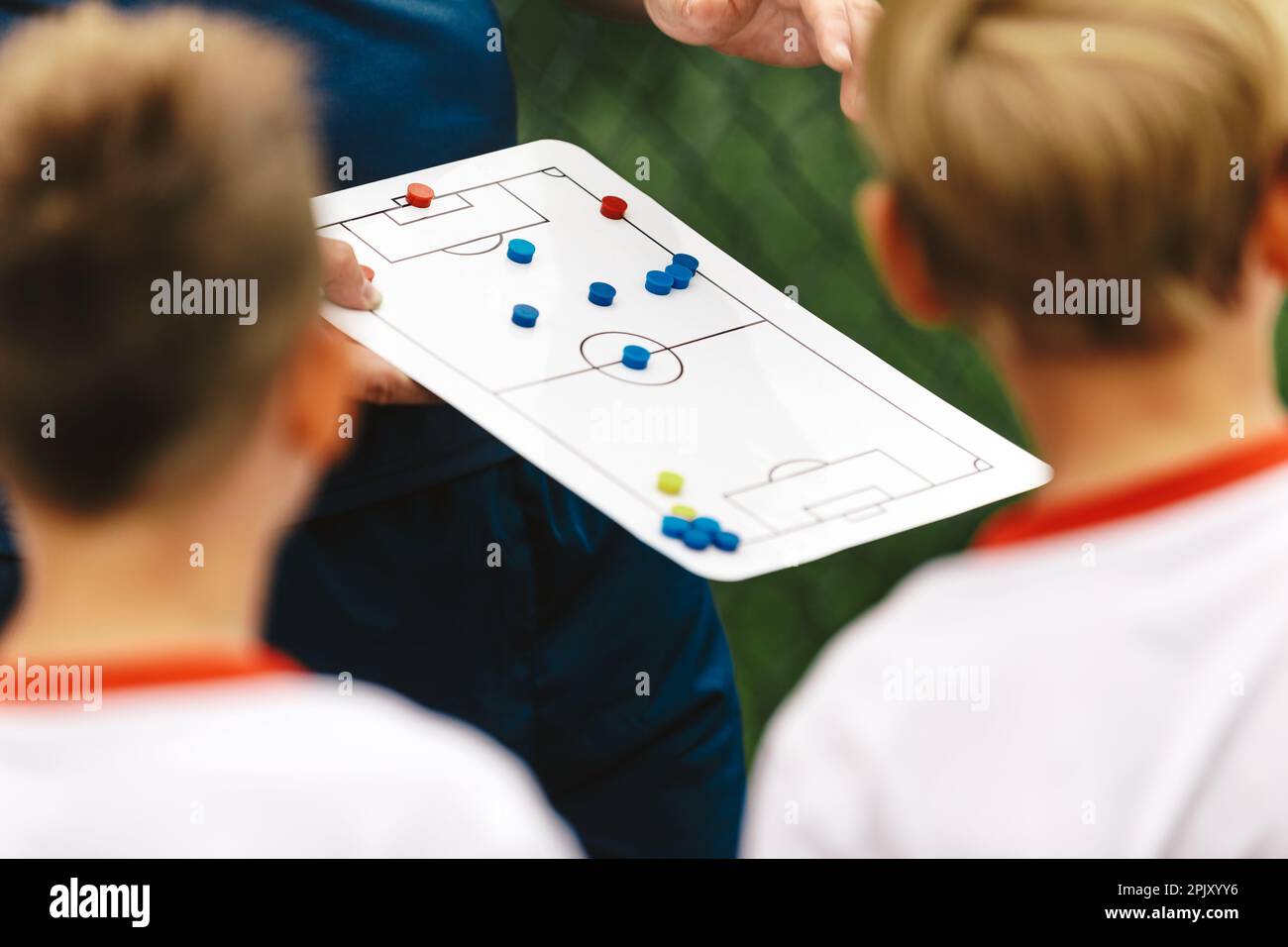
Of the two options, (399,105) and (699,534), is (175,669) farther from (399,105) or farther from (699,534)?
(399,105)

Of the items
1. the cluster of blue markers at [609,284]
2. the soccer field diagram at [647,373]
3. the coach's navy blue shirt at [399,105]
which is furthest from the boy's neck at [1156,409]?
the coach's navy blue shirt at [399,105]

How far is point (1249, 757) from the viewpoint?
76 cm

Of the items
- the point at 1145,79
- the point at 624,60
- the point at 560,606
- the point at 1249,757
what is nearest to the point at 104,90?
the point at 1145,79

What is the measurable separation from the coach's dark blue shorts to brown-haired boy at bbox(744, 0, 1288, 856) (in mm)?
556

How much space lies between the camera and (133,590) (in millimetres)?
755

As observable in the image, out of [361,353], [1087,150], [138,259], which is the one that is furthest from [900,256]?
[361,353]

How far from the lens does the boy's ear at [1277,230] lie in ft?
2.70

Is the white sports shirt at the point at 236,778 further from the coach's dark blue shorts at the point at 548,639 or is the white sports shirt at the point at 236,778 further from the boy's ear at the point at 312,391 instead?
the coach's dark blue shorts at the point at 548,639

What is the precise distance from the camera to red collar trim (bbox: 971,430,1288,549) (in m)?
0.78

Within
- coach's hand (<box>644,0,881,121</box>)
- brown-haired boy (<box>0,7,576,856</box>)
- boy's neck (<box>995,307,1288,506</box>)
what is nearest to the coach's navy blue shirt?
coach's hand (<box>644,0,881,121</box>)

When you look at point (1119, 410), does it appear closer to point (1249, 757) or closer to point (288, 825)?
point (1249, 757)

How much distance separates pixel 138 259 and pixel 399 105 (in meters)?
0.57

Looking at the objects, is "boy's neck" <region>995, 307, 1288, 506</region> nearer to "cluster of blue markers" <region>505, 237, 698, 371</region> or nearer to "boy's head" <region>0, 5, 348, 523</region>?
"boy's head" <region>0, 5, 348, 523</region>

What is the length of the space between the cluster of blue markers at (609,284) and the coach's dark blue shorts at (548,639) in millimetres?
158
